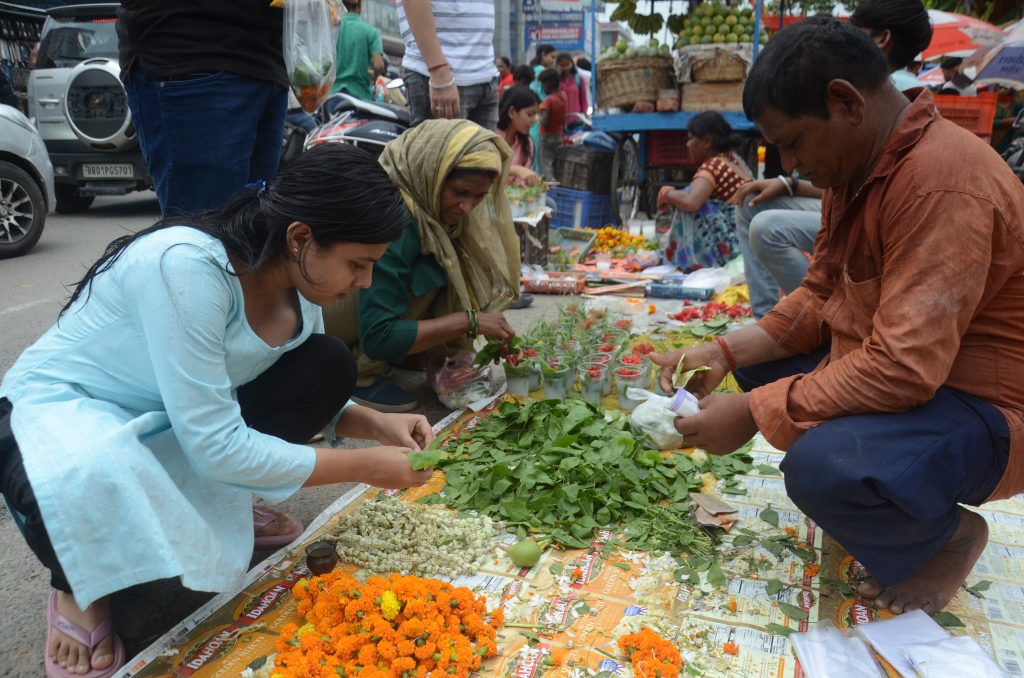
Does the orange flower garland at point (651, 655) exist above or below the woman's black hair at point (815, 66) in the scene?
below

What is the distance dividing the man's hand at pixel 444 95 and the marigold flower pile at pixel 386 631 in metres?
2.47

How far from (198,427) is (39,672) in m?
0.70

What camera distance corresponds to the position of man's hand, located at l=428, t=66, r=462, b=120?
350 centimetres

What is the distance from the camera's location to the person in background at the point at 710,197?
5320 millimetres

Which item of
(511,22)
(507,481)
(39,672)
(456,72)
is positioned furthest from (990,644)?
(511,22)

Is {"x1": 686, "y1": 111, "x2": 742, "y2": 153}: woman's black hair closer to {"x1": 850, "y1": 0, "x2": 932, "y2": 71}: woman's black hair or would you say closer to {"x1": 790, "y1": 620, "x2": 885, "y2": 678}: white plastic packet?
{"x1": 850, "y1": 0, "x2": 932, "y2": 71}: woman's black hair

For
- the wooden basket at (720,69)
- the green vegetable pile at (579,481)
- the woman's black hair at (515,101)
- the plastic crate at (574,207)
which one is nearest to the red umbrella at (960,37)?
the wooden basket at (720,69)

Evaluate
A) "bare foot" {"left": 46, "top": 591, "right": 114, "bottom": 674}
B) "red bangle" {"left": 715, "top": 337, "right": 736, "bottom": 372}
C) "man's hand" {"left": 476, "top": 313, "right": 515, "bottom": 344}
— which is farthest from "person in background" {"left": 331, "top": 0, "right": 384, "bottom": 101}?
"bare foot" {"left": 46, "top": 591, "right": 114, "bottom": 674}

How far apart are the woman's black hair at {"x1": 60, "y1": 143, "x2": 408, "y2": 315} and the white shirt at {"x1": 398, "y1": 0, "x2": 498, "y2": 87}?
2.70 meters

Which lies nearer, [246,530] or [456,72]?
[246,530]

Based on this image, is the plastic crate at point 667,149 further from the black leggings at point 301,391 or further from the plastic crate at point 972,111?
the black leggings at point 301,391

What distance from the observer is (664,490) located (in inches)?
89.0

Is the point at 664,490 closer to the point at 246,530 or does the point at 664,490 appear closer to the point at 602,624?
the point at 602,624

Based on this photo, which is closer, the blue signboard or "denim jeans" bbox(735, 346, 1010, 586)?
"denim jeans" bbox(735, 346, 1010, 586)
